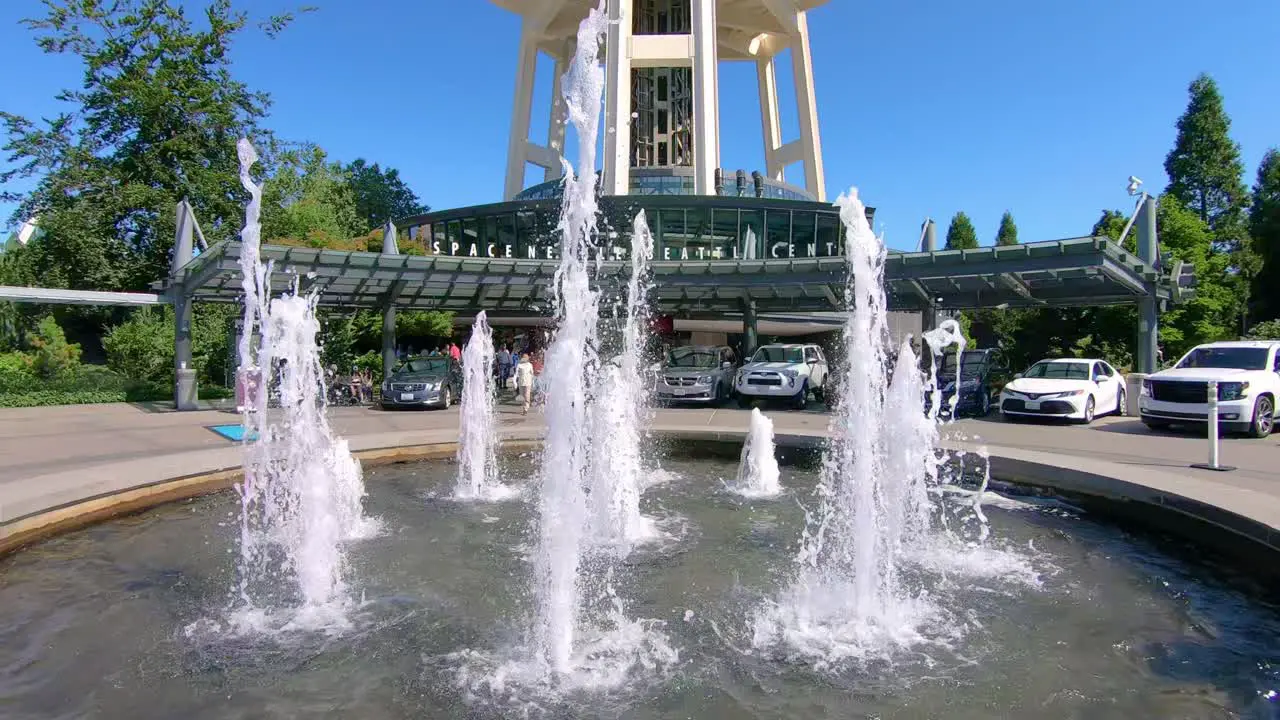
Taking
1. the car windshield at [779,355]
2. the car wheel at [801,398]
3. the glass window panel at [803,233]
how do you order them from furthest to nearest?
1. the glass window panel at [803,233]
2. the car windshield at [779,355]
3. the car wheel at [801,398]

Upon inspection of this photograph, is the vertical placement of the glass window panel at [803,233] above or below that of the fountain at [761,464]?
above

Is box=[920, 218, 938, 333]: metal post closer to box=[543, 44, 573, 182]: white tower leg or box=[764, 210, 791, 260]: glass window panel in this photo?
box=[764, 210, 791, 260]: glass window panel

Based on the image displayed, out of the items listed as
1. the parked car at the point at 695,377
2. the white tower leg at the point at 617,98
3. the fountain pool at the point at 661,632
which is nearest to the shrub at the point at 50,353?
the parked car at the point at 695,377

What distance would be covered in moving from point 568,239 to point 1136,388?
17.7 m

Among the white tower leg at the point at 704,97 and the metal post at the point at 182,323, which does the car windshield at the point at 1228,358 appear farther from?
the white tower leg at the point at 704,97

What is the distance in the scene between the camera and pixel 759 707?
4.31m

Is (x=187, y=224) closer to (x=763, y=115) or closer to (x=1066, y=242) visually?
(x=1066, y=242)

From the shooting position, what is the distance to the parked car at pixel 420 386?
20781 millimetres

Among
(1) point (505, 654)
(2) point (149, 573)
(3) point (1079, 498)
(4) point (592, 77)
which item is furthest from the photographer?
(3) point (1079, 498)

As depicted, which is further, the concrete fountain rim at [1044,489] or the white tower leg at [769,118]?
the white tower leg at [769,118]

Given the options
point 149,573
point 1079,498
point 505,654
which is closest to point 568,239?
point 505,654

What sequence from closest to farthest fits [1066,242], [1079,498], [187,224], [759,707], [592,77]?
[759,707], [592,77], [1079,498], [1066,242], [187,224]

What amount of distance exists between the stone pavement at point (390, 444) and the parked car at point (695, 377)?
117cm

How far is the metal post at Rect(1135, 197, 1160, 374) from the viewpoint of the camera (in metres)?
18.4
